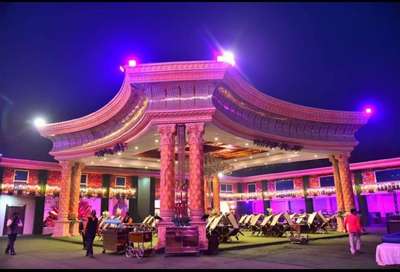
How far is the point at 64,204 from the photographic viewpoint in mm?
18094

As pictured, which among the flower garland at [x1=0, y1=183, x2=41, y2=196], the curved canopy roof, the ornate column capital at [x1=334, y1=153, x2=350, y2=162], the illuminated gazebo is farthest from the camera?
the flower garland at [x1=0, y1=183, x2=41, y2=196]

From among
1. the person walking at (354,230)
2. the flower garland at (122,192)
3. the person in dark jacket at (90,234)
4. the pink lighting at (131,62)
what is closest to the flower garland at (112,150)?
the pink lighting at (131,62)

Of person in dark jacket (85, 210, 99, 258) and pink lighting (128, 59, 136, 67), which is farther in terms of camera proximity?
pink lighting (128, 59, 136, 67)

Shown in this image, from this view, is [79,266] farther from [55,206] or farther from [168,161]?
[55,206]

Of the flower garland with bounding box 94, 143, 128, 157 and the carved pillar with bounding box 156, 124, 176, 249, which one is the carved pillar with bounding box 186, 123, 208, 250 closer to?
the carved pillar with bounding box 156, 124, 176, 249

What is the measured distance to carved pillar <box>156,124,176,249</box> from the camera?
408 inches

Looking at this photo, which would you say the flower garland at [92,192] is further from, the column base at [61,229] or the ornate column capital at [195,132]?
the ornate column capital at [195,132]

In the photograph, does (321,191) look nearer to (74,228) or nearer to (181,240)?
(74,228)

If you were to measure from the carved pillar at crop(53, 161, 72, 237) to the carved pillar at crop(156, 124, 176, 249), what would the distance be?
989cm

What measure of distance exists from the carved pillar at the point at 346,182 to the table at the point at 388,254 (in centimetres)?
1070

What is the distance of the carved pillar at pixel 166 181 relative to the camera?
34.0 ft

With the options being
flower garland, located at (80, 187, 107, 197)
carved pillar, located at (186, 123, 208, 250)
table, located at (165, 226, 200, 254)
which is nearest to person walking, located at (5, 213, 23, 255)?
table, located at (165, 226, 200, 254)

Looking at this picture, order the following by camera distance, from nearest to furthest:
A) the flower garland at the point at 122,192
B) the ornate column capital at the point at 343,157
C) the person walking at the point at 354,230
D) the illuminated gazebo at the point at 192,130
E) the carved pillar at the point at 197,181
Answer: the person walking at the point at 354,230, the carved pillar at the point at 197,181, the illuminated gazebo at the point at 192,130, the ornate column capital at the point at 343,157, the flower garland at the point at 122,192

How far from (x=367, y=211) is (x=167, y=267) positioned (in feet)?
67.6
